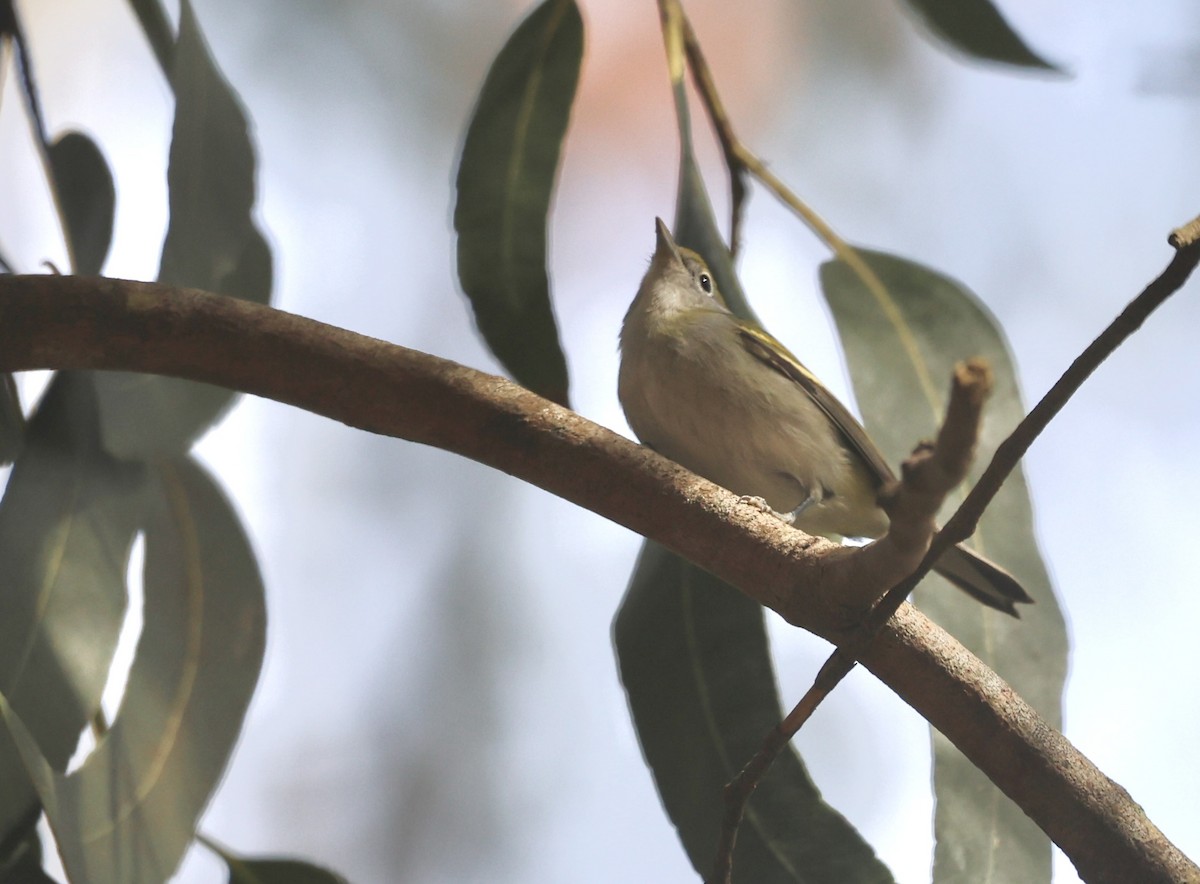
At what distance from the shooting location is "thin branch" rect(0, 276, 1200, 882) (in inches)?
39.6

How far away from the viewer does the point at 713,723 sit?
1.52 metres

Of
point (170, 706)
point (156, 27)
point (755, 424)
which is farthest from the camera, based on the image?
point (156, 27)

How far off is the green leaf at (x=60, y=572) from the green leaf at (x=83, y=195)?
0.92 ft

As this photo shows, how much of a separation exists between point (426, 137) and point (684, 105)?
1451 millimetres

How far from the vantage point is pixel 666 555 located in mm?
1681

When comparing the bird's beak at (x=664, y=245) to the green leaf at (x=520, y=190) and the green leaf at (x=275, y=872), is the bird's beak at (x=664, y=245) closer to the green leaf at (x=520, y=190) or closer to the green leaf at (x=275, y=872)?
the green leaf at (x=520, y=190)

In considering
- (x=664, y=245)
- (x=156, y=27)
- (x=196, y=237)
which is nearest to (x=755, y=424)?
(x=664, y=245)

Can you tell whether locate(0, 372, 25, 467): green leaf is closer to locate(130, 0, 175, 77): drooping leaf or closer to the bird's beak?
locate(130, 0, 175, 77): drooping leaf

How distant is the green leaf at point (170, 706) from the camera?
4.15ft

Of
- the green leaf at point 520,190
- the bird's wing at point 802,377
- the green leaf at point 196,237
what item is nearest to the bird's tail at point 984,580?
the bird's wing at point 802,377

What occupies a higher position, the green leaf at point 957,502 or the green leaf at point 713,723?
the green leaf at point 957,502

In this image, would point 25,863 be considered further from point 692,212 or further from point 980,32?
point 980,32

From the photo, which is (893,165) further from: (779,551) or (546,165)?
(779,551)

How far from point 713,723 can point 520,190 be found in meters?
0.94
